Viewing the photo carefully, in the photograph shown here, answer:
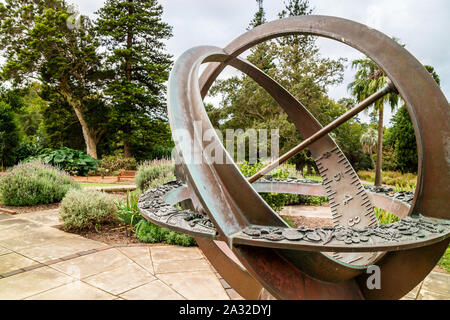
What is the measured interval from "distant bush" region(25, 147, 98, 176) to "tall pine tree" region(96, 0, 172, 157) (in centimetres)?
359

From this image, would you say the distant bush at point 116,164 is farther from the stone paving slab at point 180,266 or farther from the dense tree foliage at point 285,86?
the stone paving slab at point 180,266

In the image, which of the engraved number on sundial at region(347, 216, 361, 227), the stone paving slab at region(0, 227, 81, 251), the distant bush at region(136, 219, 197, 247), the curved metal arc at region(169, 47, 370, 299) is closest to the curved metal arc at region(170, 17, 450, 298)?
the curved metal arc at region(169, 47, 370, 299)

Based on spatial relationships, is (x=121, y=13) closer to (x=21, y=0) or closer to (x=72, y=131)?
(x=21, y=0)

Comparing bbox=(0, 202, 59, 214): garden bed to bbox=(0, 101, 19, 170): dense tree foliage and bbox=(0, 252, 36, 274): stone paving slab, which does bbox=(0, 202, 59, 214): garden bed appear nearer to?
bbox=(0, 252, 36, 274): stone paving slab

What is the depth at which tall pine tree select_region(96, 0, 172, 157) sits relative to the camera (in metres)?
18.1

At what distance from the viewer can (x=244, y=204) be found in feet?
5.50

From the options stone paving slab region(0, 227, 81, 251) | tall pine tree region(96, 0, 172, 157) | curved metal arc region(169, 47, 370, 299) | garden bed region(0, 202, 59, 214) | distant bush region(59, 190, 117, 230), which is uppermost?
tall pine tree region(96, 0, 172, 157)

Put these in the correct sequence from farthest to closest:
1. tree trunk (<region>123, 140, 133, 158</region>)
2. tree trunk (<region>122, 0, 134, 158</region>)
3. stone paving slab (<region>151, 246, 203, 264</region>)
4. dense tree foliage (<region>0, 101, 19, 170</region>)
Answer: tree trunk (<region>123, 140, 133, 158</region>) < tree trunk (<region>122, 0, 134, 158</region>) < dense tree foliage (<region>0, 101, 19, 170</region>) < stone paving slab (<region>151, 246, 203, 264</region>)

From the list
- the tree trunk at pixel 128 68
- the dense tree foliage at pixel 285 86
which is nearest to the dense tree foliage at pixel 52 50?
the tree trunk at pixel 128 68

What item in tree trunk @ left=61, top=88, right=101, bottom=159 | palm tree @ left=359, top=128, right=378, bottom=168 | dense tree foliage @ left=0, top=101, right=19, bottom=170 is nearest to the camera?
dense tree foliage @ left=0, top=101, right=19, bottom=170

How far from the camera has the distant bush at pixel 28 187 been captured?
7438 millimetres
